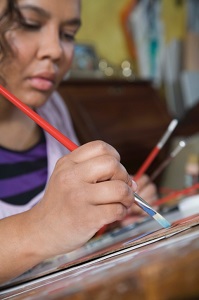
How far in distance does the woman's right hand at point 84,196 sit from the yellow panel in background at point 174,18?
1770mm

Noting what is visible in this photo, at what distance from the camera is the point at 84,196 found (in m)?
0.34

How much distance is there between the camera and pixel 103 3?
70.2 inches

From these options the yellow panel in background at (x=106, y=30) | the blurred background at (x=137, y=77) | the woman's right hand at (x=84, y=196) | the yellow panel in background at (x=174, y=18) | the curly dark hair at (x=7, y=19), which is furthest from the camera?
the yellow panel in background at (x=174, y=18)

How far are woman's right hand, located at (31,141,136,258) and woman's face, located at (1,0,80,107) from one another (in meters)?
0.30

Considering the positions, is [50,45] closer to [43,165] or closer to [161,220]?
[43,165]

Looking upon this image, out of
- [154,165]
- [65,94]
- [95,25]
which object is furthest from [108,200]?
[95,25]

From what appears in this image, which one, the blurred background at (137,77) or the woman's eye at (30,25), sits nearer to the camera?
the woman's eye at (30,25)

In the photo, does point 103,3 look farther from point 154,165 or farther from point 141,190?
point 141,190

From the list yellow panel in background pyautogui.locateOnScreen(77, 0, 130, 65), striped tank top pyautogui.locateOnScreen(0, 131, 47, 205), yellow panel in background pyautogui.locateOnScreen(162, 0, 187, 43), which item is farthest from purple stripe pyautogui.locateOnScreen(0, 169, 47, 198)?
yellow panel in background pyautogui.locateOnScreen(162, 0, 187, 43)

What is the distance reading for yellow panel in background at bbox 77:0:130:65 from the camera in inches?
67.4

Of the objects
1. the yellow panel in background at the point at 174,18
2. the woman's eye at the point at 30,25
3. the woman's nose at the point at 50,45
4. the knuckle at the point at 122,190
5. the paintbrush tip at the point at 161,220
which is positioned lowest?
the yellow panel in background at the point at 174,18

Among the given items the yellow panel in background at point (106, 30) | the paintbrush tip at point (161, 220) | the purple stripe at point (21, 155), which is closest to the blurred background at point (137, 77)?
the yellow panel in background at point (106, 30)

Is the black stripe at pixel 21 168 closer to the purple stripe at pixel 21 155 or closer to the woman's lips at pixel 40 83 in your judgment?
the purple stripe at pixel 21 155

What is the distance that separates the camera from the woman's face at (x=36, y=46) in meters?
0.60
